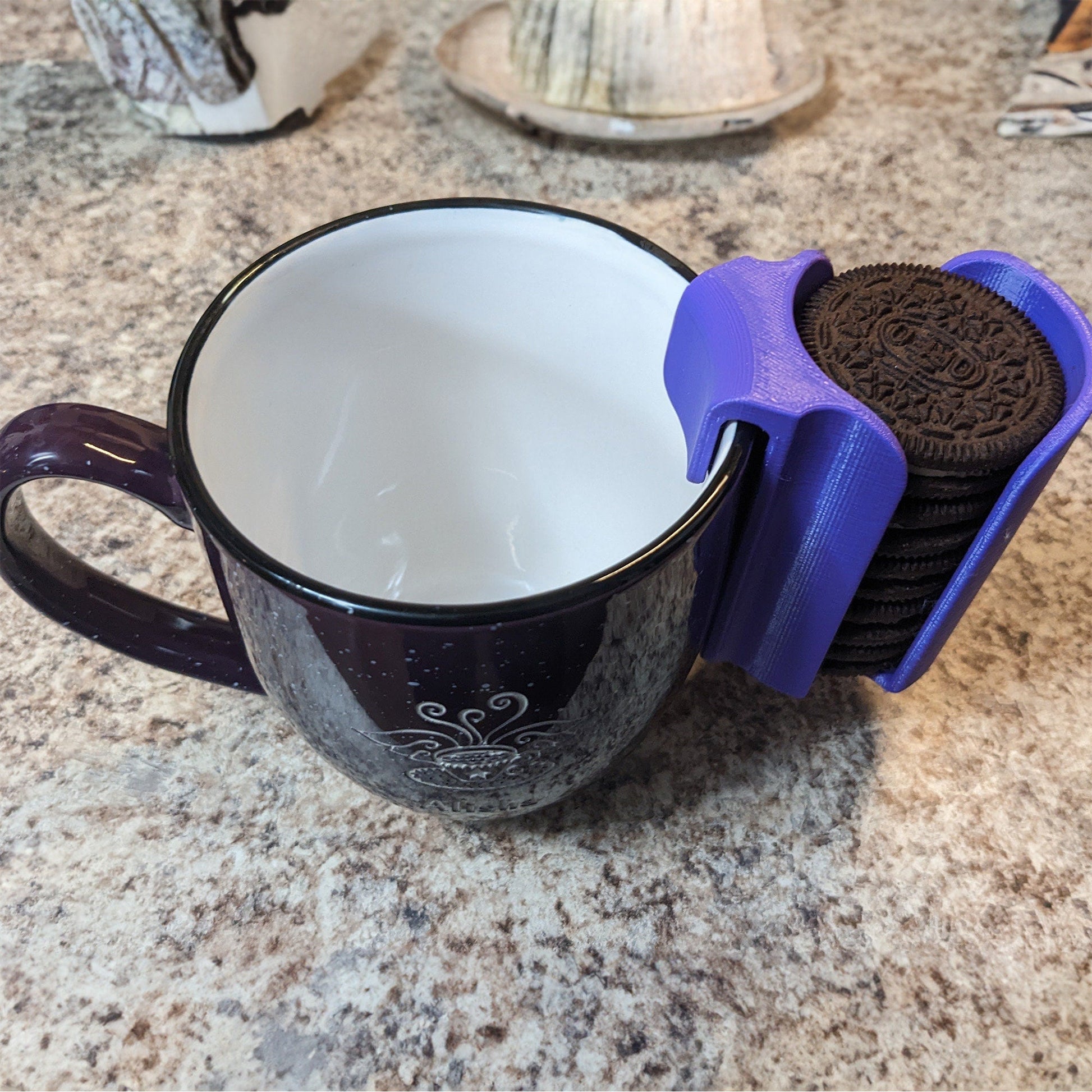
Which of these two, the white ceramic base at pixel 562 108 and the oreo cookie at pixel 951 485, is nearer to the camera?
the oreo cookie at pixel 951 485

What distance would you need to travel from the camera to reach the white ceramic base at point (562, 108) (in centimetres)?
61

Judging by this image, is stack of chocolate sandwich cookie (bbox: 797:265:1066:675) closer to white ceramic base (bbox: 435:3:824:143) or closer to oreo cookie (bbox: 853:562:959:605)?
oreo cookie (bbox: 853:562:959:605)

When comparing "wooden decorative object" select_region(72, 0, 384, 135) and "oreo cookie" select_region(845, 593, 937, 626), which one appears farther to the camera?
"wooden decorative object" select_region(72, 0, 384, 135)

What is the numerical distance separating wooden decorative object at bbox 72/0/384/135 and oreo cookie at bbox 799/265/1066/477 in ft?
1.36

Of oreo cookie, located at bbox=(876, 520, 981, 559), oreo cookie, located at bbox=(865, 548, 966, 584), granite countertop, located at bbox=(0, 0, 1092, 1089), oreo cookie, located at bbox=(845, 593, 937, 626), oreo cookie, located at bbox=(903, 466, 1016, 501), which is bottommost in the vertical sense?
granite countertop, located at bbox=(0, 0, 1092, 1089)

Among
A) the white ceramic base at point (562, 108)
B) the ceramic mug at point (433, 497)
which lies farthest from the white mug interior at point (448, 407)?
the white ceramic base at point (562, 108)

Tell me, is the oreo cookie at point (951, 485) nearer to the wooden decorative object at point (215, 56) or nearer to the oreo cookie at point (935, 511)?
the oreo cookie at point (935, 511)

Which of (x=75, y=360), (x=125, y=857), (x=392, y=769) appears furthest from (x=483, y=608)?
(x=75, y=360)

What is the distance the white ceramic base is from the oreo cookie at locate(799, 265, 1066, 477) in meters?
0.32

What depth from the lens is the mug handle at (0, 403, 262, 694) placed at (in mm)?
289

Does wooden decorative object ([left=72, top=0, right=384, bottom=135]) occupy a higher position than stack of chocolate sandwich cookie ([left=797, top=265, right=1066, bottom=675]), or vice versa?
stack of chocolate sandwich cookie ([left=797, top=265, right=1066, bottom=675])

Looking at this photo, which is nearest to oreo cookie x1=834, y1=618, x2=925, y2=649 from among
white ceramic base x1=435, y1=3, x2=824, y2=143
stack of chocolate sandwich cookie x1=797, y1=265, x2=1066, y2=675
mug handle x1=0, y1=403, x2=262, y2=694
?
stack of chocolate sandwich cookie x1=797, y1=265, x2=1066, y2=675

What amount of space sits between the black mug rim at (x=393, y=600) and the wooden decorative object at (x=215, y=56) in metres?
0.34

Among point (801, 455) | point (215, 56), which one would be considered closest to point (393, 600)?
point (801, 455)
